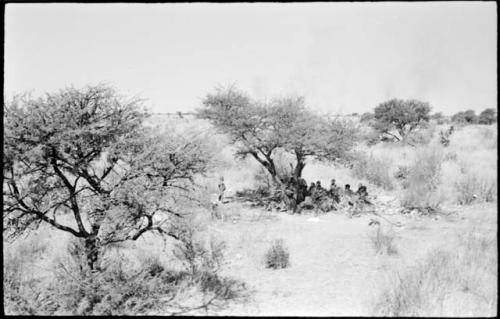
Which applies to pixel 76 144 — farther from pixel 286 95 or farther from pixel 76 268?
pixel 286 95

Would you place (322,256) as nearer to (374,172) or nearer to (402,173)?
(374,172)

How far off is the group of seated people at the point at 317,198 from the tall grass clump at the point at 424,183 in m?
1.49

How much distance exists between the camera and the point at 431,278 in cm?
645

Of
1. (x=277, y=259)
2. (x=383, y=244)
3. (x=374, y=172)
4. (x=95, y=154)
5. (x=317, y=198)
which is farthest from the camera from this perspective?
(x=374, y=172)

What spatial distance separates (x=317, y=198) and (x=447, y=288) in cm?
768

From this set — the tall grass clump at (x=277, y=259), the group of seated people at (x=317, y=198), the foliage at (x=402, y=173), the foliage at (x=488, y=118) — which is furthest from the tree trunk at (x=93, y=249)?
the foliage at (x=488, y=118)

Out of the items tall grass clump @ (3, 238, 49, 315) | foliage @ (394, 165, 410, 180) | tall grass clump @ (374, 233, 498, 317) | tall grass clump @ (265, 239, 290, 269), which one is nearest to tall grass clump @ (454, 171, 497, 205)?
foliage @ (394, 165, 410, 180)

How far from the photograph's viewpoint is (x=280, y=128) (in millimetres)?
13930

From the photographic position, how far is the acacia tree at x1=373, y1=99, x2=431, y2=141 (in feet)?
94.6

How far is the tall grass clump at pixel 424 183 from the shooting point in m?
13.1

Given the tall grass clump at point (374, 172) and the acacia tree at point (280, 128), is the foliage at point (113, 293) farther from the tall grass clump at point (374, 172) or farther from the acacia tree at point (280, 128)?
the tall grass clump at point (374, 172)

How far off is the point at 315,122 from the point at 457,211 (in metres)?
5.49

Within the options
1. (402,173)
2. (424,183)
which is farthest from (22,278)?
(402,173)

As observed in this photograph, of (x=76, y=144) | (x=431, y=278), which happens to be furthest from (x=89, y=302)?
(x=431, y=278)
